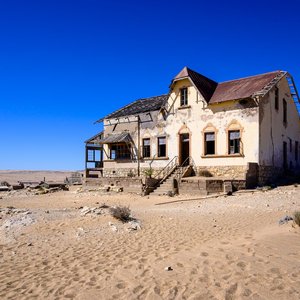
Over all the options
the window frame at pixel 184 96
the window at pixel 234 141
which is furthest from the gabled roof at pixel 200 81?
the window at pixel 234 141

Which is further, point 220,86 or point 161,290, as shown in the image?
point 220,86

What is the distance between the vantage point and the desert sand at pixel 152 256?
16.4 feet

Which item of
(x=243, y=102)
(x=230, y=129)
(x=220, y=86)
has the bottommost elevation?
(x=230, y=129)

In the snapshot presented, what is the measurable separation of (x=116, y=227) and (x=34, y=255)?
9.77 ft

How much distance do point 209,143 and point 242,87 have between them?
4.44 metres

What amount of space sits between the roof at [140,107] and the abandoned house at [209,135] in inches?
6.6

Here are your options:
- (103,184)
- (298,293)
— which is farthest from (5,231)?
(103,184)

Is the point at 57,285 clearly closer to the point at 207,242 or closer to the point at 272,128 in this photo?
the point at 207,242

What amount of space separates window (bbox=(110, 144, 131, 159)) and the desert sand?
14.5 metres

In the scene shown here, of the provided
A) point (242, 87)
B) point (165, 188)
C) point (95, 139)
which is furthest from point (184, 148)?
point (95, 139)

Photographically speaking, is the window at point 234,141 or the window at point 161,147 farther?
the window at point 161,147

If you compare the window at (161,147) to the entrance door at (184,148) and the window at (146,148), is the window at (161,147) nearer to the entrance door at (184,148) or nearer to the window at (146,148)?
the window at (146,148)

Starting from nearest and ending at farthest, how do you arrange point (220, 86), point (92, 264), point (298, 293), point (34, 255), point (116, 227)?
point (298, 293) < point (92, 264) < point (34, 255) < point (116, 227) < point (220, 86)

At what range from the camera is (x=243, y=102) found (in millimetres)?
20031
